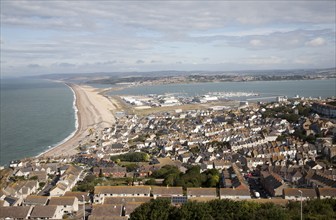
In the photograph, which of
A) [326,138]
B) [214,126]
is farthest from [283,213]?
[214,126]

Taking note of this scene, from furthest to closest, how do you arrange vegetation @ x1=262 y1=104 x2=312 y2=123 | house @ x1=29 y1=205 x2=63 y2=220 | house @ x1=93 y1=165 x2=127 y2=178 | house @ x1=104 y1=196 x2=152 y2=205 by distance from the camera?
vegetation @ x1=262 y1=104 x2=312 y2=123 < house @ x1=93 y1=165 x2=127 y2=178 < house @ x1=104 y1=196 x2=152 y2=205 < house @ x1=29 y1=205 x2=63 y2=220

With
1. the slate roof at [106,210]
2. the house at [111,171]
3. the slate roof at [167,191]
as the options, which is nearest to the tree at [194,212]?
the slate roof at [106,210]

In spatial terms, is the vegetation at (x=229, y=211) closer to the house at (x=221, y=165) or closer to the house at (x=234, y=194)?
the house at (x=234, y=194)

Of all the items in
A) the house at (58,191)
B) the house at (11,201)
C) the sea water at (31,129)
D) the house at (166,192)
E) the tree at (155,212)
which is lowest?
the sea water at (31,129)

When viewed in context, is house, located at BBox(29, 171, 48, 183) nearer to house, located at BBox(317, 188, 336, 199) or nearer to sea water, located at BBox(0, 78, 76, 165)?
sea water, located at BBox(0, 78, 76, 165)

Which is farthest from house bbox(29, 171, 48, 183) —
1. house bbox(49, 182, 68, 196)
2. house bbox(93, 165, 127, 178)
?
house bbox(49, 182, 68, 196)
